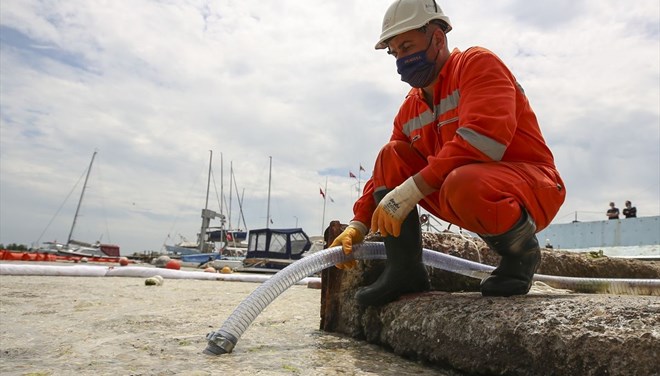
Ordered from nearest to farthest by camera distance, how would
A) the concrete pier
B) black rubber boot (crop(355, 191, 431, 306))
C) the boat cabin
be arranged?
the concrete pier < black rubber boot (crop(355, 191, 431, 306)) < the boat cabin

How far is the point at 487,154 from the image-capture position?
170cm

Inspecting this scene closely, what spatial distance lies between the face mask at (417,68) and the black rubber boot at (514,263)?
27.5 inches

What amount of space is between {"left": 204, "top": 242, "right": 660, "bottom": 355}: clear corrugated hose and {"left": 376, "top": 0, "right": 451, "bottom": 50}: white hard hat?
37.1 inches

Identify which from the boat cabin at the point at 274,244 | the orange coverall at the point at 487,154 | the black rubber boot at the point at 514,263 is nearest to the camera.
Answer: the orange coverall at the point at 487,154

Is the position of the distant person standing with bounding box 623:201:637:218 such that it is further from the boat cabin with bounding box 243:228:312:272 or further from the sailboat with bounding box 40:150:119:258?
the sailboat with bounding box 40:150:119:258

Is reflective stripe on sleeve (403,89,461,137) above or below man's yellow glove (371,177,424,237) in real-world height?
above

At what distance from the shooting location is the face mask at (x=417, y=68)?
2.00m

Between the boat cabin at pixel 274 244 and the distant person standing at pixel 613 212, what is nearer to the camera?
the distant person standing at pixel 613 212

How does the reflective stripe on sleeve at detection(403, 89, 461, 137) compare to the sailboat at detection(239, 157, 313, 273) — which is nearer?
the reflective stripe on sleeve at detection(403, 89, 461, 137)

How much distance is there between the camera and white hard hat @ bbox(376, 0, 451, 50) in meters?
1.97

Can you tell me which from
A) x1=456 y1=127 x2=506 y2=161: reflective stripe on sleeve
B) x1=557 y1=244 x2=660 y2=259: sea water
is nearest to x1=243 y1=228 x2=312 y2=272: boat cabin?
x1=557 y1=244 x2=660 y2=259: sea water

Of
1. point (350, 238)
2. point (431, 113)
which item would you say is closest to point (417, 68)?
point (431, 113)

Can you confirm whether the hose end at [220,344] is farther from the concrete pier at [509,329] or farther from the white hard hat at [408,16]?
the white hard hat at [408,16]

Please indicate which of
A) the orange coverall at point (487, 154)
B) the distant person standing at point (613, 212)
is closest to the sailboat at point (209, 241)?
the distant person standing at point (613, 212)
